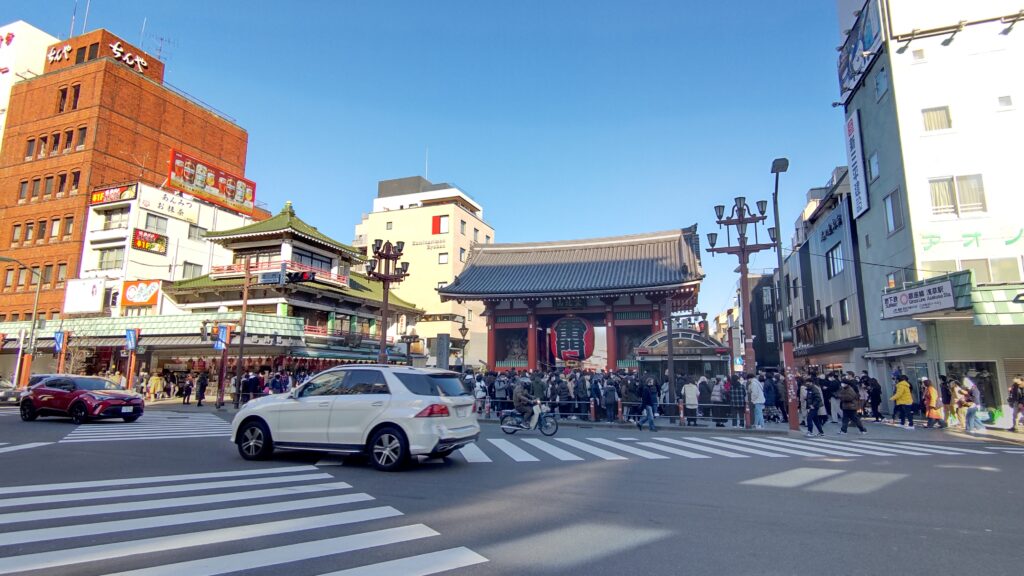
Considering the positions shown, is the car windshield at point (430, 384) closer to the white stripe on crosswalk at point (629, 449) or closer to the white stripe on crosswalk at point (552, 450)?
the white stripe on crosswalk at point (552, 450)

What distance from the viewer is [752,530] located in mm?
5785

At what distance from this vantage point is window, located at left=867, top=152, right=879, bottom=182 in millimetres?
23378

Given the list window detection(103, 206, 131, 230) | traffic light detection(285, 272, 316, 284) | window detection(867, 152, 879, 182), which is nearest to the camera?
window detection(867, 152, 879, 182)

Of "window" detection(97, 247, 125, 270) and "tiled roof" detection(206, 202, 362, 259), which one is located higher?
"tiled roof" detection(206, 202, 362, 259)

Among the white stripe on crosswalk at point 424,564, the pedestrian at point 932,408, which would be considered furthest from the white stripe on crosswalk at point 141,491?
A: the pedestrian at point 932,408

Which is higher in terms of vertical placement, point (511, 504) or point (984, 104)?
point (984, 104)

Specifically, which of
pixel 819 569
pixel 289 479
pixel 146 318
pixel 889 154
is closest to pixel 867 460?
pixel 819 569

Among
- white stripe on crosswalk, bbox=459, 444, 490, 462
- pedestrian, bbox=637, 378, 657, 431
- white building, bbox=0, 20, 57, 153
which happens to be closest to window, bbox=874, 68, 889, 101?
pedestrian, bbox=637, 378, 657, 431

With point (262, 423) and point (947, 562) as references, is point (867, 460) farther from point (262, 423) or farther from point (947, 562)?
point (262, 423)

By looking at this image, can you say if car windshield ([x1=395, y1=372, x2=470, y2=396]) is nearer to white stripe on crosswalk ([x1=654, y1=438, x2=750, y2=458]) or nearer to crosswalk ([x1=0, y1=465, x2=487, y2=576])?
crosswalk ([x1=0, y1=465, x2=487, y2=576])

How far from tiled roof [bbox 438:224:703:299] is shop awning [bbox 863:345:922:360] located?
853 cm

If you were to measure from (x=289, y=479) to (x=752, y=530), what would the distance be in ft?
21.2

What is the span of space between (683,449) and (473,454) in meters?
5.04

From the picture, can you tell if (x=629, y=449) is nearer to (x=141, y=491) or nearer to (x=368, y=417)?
(x=368, y=417)
